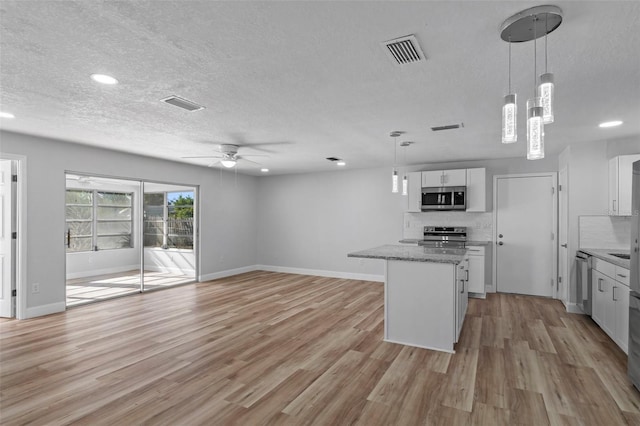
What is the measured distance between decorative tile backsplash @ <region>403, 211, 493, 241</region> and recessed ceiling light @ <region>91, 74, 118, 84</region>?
549 cm

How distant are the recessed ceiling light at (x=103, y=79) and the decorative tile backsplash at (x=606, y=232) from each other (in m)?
5.71

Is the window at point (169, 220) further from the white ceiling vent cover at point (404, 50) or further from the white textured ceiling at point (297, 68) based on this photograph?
the white ceiling vent cover at point (404, 50)

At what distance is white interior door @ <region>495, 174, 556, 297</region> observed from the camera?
5.79m


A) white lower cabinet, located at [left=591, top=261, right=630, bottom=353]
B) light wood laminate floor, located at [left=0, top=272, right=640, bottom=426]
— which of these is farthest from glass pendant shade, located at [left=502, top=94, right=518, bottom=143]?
white lower cabinet, located at [left=591, top=261, right=630, bottom=353]

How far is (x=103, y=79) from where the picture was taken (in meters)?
2.63

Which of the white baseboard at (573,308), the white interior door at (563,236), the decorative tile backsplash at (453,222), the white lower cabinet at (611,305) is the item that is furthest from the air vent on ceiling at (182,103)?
the white baseboard at (573,308)

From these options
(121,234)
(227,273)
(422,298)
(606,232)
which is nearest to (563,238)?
(606,232)

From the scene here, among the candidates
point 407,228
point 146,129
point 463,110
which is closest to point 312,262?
point 407,228

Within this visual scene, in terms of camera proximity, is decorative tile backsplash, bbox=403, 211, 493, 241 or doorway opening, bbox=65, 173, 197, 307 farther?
doorway opening, bbox=65, 173, 197, 307

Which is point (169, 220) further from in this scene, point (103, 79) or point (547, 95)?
point (547, 95)

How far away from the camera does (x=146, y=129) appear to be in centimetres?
413

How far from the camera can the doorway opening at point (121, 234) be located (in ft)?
24.2

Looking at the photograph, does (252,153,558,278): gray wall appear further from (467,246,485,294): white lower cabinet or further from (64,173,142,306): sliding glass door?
(64,173,142,306): sliding glass door

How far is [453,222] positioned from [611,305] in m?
2.99
